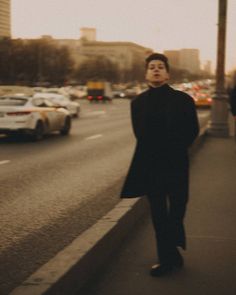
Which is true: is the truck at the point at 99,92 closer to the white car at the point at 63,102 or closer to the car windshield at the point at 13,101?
the white car at the point at 63,102

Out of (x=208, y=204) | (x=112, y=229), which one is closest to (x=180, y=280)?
(x=112, y=229)

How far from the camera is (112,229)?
542cm

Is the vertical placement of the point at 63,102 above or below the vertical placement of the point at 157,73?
below

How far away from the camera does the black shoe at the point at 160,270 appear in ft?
15.5

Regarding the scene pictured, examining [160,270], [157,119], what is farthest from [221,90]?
[160,270]

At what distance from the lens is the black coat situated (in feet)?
15.5

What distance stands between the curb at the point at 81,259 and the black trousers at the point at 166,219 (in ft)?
1.62

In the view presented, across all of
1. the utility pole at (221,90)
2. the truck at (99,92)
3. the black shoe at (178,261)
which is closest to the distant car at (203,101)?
the utility pole at (221,90)

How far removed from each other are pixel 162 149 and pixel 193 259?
109 cm

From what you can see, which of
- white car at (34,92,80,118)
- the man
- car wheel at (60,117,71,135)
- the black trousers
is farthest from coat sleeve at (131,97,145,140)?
white car at (34,92,80,118)

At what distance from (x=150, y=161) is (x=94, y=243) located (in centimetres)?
78

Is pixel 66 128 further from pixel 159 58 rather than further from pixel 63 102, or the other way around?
pixel 159 58

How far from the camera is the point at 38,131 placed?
18328mm

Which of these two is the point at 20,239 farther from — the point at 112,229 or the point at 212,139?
the point at 212,139
